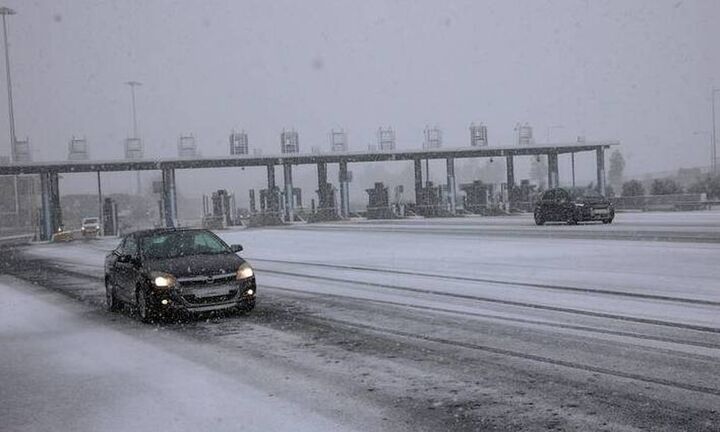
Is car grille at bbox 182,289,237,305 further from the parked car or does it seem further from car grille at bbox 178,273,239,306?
the parked car

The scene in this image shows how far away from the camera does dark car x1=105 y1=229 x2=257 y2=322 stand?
9.89m

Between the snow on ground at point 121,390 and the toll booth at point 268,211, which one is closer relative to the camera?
the snow on ground at point 121,390

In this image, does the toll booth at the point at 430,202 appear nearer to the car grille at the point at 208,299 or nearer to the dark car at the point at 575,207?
the dark car at the point at 575,207

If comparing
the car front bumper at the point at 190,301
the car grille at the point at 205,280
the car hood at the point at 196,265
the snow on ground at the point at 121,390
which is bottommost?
the snow on ground at the point at 121,390

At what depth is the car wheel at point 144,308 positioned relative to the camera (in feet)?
33.1

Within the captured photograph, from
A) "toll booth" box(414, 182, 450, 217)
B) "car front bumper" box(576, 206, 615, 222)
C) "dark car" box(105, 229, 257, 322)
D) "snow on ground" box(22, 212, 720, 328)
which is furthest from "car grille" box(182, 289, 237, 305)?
"toll booth" box(414, 182, 450, 217)

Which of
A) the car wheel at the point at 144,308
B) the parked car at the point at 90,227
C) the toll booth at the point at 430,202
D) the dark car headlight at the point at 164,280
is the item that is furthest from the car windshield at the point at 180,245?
the toll booth at the point at 430,202

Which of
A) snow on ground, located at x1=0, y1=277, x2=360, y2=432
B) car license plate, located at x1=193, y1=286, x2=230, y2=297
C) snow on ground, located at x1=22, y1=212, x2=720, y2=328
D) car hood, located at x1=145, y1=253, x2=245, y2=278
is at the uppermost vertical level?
car hood, located at x1=145, y1=253, x2=245, y2=278

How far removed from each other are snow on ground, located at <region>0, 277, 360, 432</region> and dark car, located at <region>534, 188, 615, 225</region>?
2309cm

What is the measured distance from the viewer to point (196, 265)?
10.2m

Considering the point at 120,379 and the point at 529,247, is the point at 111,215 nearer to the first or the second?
the point at 529,247

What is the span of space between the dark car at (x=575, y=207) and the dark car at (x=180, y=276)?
2098 cm

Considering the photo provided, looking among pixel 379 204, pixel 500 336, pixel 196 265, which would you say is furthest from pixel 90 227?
pixel 500 336

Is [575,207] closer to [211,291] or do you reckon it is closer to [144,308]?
[211,291]
